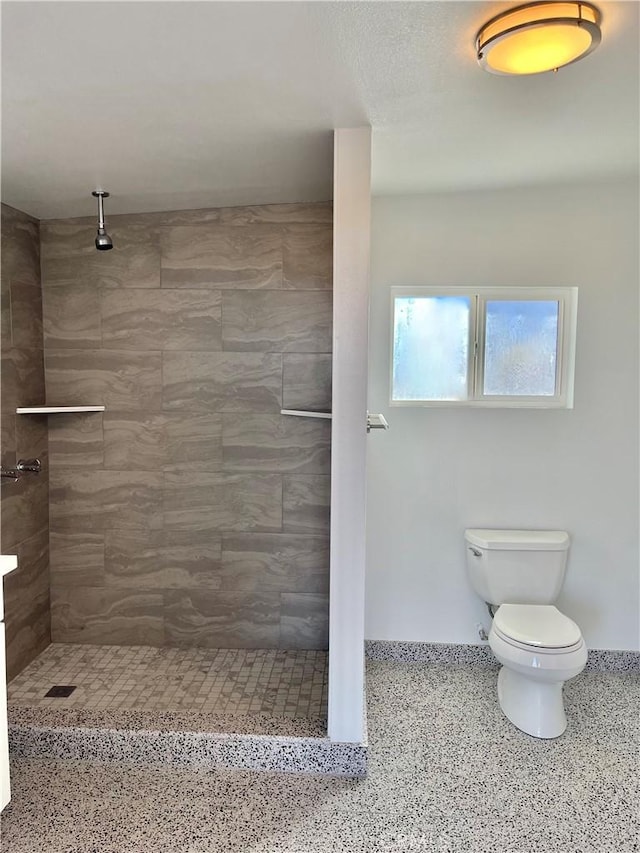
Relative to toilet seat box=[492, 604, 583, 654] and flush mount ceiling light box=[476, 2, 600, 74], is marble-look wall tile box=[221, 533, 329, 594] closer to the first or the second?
toilet seat box=[492, 604, 583, 654]

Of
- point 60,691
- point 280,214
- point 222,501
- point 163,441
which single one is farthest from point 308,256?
point 60,691

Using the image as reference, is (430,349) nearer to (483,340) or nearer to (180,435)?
(483,340)

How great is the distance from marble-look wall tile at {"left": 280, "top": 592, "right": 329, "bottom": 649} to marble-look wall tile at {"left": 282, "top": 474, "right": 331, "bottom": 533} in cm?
35

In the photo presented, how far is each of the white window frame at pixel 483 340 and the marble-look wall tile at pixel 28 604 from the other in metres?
1.87

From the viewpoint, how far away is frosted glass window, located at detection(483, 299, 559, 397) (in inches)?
108

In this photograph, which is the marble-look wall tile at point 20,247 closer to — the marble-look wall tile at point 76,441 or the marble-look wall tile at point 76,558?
the marble-look wall tile at point 76,441

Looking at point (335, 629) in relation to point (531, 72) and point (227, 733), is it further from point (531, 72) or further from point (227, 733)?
point (531, 72)

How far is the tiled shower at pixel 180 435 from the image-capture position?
272cm

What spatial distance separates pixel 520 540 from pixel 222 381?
1598 mm

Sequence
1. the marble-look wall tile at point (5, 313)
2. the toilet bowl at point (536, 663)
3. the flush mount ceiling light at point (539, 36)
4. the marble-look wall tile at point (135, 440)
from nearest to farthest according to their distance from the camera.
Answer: the flush mount ceiling light at point (539, 36) → the toilet bowl at point (536, 663) → the marble-look wall tile at point (5, 313) → the marble-look wall tile at point (135, 440)

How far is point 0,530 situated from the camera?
2.48 meters

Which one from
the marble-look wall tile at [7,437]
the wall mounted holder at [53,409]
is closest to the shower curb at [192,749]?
the marble-look wall tile at [7,437]

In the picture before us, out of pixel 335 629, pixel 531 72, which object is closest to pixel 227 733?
pixel 335 629

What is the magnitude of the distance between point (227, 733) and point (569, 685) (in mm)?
1627
